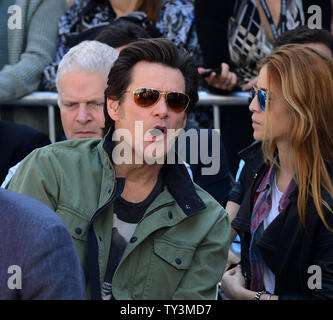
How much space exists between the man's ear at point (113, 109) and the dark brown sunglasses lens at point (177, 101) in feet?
0.83

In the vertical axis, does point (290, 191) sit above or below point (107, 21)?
below

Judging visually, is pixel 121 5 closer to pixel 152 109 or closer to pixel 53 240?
pixel 152 109

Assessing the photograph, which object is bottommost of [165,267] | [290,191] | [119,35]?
[165,267]

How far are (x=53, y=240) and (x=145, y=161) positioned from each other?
4.84 ft

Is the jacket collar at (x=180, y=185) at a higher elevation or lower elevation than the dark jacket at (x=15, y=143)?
higher

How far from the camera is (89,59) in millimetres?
3914

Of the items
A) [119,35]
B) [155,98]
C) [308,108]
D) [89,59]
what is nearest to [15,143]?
[89,59]

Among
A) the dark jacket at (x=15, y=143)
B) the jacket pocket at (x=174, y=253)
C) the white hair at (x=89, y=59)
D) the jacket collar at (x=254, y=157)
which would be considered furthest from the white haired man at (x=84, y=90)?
the jacket pocket at (x=174, y=253)

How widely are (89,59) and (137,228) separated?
1.42 m

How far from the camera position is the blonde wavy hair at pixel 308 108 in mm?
3270

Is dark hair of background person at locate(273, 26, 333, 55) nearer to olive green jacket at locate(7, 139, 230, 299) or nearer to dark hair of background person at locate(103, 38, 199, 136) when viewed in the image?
dark hair of background person at locate(103, 38, 199, 136)

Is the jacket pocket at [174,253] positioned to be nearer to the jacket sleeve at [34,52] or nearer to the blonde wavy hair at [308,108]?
the blonde wavy hair at [308,108]

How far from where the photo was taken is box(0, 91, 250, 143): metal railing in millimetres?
4664

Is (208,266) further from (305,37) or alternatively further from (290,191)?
(305,37)
